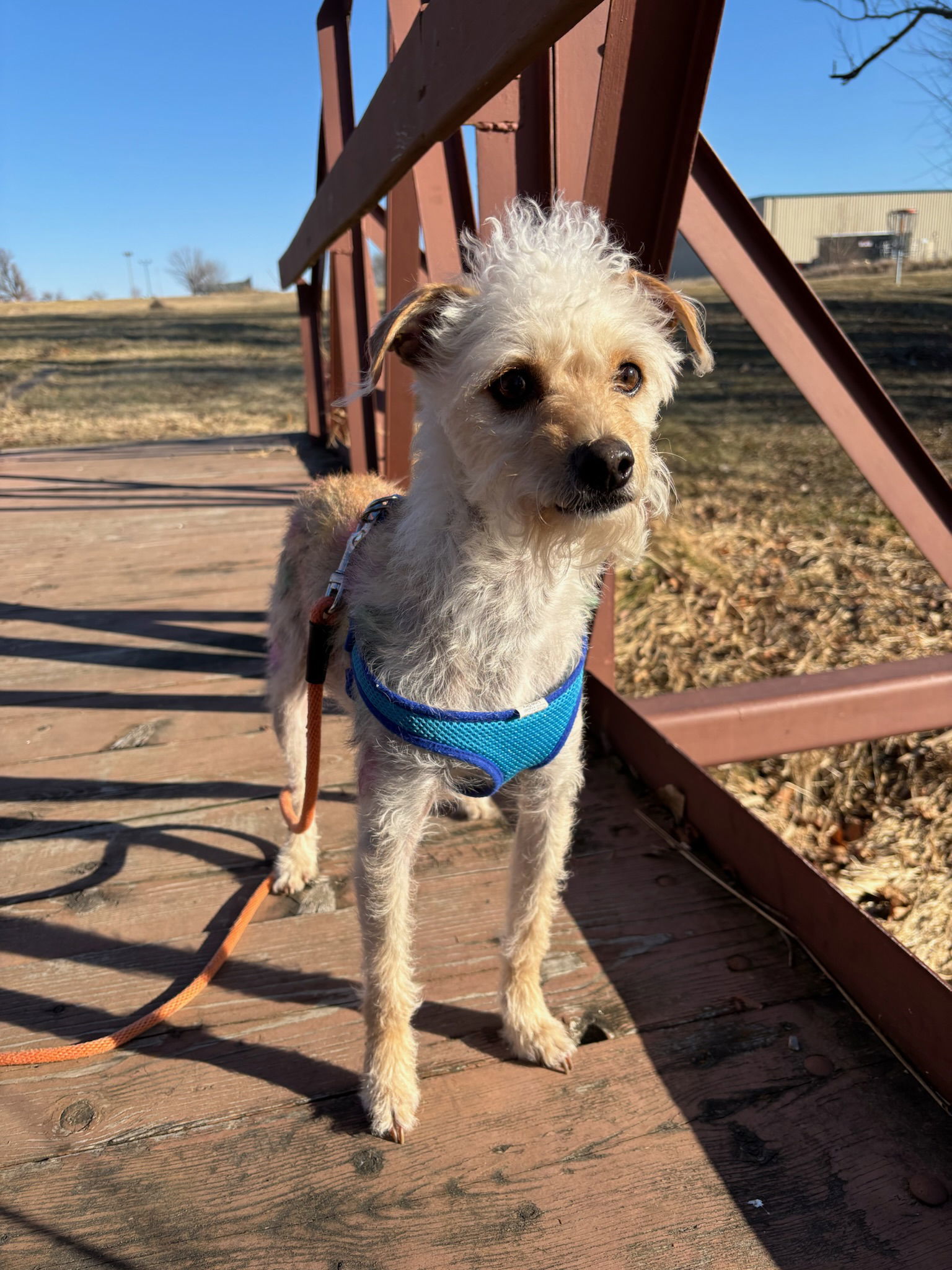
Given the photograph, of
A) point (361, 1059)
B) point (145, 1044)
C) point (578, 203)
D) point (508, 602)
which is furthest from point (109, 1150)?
point (578, 203)

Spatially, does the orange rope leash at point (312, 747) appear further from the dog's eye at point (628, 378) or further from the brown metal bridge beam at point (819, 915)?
the brown metal bridge beam at point (819, 915)

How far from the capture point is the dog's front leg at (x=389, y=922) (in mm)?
2021

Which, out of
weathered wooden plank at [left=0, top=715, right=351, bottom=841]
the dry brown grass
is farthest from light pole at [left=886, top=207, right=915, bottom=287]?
weathered wooden plank at [left=0, top=715, right=351, bottom=841]

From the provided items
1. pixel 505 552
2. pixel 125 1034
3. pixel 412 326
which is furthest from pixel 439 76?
pixel 125 1034

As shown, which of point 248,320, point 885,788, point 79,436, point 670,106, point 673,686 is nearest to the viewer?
point 670,106

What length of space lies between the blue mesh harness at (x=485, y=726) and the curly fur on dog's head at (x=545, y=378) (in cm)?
42

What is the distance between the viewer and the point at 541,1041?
2178 millimetres

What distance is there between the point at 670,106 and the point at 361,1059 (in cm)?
275

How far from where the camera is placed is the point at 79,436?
47.8ft

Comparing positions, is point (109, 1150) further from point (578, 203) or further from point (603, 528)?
point (578, 203)

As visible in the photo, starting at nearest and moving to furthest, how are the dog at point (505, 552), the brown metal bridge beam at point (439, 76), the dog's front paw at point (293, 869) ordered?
the brown metal bridge beam at point (439, 76) < the dog at point (505, 552) < the dog's front paw at point (293, 869)

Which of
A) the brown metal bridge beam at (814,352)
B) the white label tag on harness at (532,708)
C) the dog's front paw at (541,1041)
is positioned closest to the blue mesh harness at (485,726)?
the white label tag on harness at (532,708)

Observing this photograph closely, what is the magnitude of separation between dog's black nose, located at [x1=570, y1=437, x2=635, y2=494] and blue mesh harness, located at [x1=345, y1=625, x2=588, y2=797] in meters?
0.58

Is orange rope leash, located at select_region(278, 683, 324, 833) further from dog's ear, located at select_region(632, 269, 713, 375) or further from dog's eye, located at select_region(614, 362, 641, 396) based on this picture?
dog's ear, located at select_region(632, 269, 713, 375)
